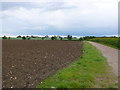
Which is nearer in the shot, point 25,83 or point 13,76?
point 25,83

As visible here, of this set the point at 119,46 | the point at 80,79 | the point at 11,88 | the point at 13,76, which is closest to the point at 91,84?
the point at 80,79

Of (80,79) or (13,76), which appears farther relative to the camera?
(13,76)

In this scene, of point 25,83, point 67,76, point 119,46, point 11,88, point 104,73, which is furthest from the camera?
point 119,46

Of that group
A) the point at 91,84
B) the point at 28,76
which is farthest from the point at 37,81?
the point at 91,84

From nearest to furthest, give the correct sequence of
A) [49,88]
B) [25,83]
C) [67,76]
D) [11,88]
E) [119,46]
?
[49,88] < [11,88] < [25,83] < [67,76] < [119,46]

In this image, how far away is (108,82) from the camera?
7.46m

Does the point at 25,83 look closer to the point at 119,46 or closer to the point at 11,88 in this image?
the point at 11,88

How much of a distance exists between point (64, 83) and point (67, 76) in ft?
3.95

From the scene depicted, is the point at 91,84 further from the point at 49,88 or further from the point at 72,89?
the point at 49,88

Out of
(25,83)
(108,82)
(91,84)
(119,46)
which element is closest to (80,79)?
(91,84)

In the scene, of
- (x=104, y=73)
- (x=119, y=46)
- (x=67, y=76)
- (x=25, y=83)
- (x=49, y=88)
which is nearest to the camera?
(x=49, y=88)

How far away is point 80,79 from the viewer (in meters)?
7.71

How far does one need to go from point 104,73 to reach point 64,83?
10.7 feet

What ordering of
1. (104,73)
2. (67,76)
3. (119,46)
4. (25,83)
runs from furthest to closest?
(119,46) → (104,73) → (67,76) → (25,83)
